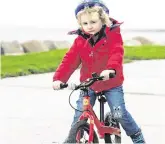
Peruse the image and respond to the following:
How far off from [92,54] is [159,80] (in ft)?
25.5

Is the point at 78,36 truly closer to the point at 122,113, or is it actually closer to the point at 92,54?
the point at 92,54

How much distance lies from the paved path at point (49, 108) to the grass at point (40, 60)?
1.80ft

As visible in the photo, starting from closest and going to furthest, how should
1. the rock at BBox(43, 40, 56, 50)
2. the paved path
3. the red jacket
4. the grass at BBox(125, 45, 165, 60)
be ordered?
the red jacket < the paved path < the grass at BBox(125, 45, 165, 60) < the rock at BBox(43, 40, 56, 50)

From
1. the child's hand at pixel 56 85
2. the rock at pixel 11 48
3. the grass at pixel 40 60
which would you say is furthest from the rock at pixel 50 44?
the child's hand at pixel 56 85

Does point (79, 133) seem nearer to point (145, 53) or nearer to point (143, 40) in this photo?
point (145, 53)

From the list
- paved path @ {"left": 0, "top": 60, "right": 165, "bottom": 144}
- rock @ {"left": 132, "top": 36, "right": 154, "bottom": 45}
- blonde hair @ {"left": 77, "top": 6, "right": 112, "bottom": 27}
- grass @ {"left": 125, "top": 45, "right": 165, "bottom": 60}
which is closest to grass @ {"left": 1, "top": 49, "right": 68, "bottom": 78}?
paved path @ {"left": 0, "top": 60, "right": 165, "bottom": 144}

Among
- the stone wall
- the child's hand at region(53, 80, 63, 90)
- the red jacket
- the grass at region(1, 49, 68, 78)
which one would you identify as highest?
the red jacket

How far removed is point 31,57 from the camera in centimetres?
1795

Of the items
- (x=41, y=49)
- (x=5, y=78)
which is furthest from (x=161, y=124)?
(x=41, y=49)

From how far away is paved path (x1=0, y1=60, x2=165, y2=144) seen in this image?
765 cm

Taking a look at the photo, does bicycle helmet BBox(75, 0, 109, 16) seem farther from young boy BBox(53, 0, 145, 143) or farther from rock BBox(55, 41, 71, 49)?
rock BBox(55, 41, 71, 49)

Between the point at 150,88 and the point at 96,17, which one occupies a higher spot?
the point at 96,17

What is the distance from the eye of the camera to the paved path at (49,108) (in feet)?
25.1

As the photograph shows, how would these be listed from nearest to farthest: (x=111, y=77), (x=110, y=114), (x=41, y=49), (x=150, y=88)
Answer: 1. (x=111, y=77)
2. (x=110, y=114)
3. (x=150, y=88)
4. (x=41, y=49)
